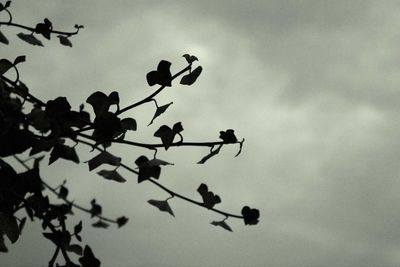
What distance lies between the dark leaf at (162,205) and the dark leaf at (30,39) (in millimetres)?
883

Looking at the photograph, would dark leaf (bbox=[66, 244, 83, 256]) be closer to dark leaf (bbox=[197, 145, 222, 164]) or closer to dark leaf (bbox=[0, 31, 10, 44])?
dark leaf (bbox=[197, 145, 222, 164])

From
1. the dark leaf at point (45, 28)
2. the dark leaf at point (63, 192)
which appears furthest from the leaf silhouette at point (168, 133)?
the dark leaf at point (63, 192)

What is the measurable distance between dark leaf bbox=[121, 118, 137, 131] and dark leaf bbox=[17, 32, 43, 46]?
76 centimetres

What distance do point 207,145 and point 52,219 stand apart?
80 centimetres

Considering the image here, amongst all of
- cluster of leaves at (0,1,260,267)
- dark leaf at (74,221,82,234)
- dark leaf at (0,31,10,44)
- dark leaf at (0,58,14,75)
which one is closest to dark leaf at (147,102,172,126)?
cluster of leaves at (0,1,260,267)

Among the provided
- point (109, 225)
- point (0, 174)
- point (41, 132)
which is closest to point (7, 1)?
point (41, 132)

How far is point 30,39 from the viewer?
7.15ft

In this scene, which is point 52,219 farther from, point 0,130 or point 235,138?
point 235,138

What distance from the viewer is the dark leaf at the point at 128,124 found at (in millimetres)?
1673

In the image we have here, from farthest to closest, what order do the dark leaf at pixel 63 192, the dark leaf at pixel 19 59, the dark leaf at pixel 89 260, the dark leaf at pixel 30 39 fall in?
the dark leaf at pixel 63 192, the dark leaf at pixel 30 39, the dark leaf at pixel 89 260, the dark leaf at pixel 19 59

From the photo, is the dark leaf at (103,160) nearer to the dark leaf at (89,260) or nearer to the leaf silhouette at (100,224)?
the dark leaf at (89,260)

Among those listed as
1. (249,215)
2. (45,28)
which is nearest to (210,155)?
(249,215)

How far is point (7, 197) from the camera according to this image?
5.21 ft

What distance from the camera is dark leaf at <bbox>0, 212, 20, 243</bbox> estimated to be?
1.48 metres
